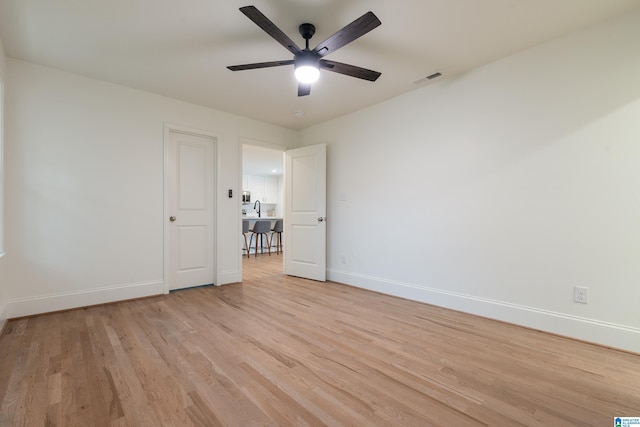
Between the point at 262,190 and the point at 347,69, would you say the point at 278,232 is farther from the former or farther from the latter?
the point at 347,69

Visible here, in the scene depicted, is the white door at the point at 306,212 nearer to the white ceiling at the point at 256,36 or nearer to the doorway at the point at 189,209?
the doorway at the point at 189,209

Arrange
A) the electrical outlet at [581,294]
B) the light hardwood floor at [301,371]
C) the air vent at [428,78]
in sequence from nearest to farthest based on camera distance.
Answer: the light hardwood floor at [301,371], the electrical outlet at [581,294], the air vent at [428,78]

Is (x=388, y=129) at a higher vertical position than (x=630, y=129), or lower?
higher

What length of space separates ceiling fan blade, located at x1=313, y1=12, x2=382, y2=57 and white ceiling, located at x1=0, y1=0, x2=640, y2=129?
281mm

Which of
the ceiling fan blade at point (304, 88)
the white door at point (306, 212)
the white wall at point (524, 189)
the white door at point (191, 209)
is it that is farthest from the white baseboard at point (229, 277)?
the ceiling fan blade at point (304, 88)

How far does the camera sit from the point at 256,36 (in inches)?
91.8

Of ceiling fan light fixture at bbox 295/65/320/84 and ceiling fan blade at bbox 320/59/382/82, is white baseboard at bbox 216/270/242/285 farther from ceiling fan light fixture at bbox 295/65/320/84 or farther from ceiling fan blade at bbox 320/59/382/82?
ceiling fan blade at bbox 320/59/382/82

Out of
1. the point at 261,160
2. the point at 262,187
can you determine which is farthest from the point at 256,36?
the point at 262,187

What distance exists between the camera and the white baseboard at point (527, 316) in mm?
2139

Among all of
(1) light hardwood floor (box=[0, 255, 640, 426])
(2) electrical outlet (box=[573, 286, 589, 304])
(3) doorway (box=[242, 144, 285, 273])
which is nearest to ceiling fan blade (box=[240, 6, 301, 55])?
(1) light hardwood floor (box=[0, 255, 640, 426])

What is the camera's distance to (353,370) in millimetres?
1839

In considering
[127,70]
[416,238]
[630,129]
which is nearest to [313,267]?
[416,238]

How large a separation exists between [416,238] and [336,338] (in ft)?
5.39

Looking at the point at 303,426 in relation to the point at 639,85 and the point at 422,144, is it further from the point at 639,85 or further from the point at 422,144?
the point at 639,85
